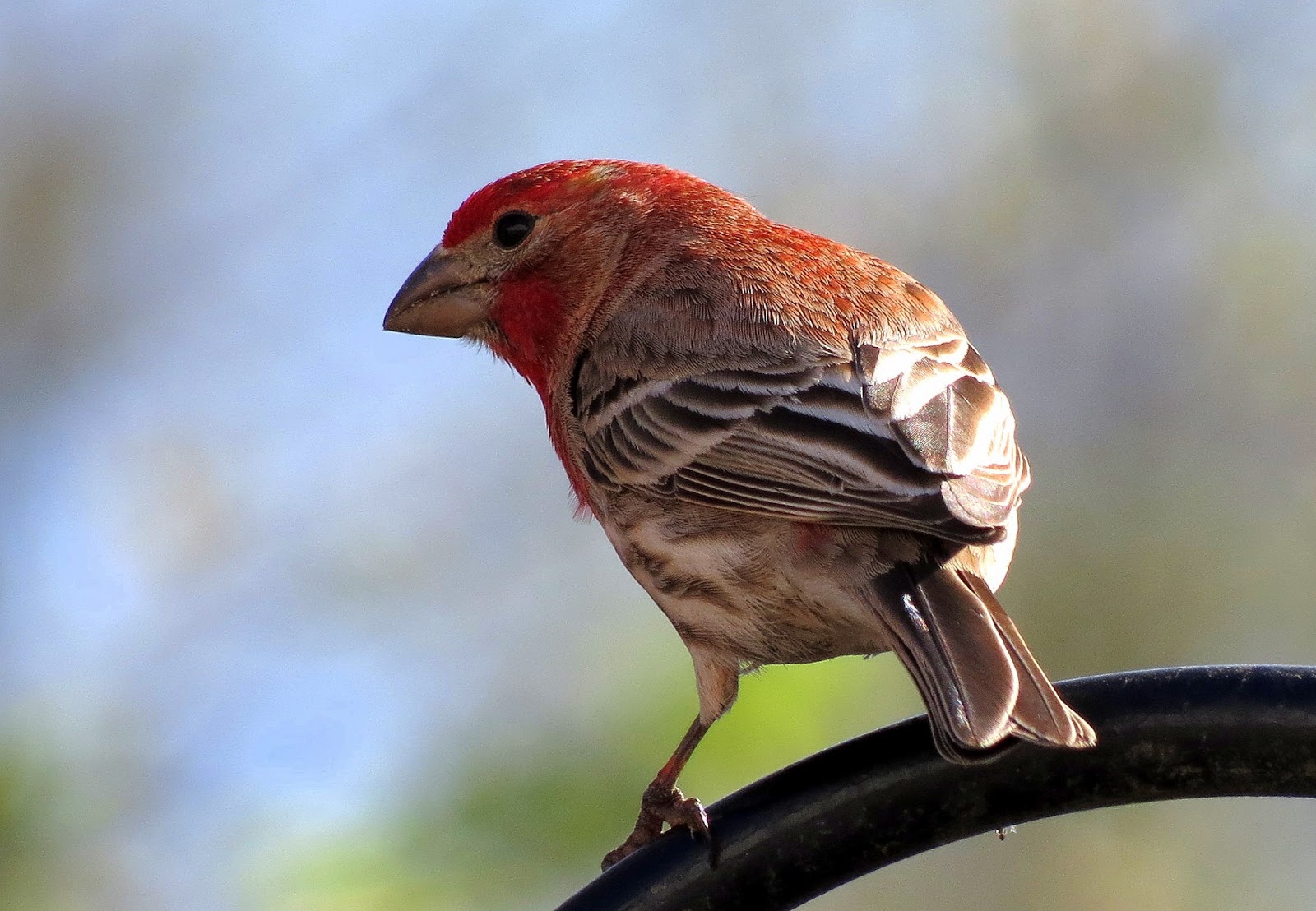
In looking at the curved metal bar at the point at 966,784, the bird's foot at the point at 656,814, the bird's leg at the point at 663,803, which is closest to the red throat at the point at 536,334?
the bird's leg at the point at 663,803

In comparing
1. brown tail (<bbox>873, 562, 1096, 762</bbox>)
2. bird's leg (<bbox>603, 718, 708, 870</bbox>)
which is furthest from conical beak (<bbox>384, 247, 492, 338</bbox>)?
brown tail (<bbox>873, 562, 1096, 762</bbox>)

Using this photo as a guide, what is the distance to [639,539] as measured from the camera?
4.05 metres

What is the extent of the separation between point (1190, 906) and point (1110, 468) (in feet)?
5.63

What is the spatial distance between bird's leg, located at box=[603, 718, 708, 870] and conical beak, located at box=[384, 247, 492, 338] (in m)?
1.39

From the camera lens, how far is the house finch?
10.6ft

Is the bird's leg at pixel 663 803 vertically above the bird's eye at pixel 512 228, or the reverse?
the bird's eye at pixel 512 228

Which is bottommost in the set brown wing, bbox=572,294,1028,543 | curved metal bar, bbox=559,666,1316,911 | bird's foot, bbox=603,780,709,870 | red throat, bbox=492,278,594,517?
curved metal bar, bbox=559,666,1316,911

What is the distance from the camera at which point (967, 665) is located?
2.97 metres

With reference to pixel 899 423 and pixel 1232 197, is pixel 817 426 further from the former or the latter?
pixel 1232 197

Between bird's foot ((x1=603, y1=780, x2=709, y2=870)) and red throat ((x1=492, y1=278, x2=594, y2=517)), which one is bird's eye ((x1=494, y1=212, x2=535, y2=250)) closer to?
red throat ((x1=492, y1=278, x2=594, y2=517))

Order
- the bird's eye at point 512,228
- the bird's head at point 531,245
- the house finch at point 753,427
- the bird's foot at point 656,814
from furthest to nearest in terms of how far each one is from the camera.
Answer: the bird's eye at point 512,228 → the bird's head at point 531,245 → the bird's foot at point 656,814 → the house finch at point 753,427

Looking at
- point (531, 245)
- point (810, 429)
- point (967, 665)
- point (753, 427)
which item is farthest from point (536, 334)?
point (967, 665)

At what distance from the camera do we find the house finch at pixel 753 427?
322cm

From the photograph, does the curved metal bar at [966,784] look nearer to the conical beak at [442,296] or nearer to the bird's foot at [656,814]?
the bird's foot at [656,814]
